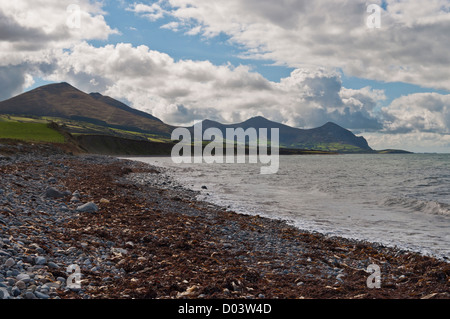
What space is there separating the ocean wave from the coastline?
1294 cm

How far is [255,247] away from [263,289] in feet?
14.5

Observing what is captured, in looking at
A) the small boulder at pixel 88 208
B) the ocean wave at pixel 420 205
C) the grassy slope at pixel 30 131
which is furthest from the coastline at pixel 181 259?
the grassy slope at pixel 30 131

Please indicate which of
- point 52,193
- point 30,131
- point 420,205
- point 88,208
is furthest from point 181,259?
point 30,131

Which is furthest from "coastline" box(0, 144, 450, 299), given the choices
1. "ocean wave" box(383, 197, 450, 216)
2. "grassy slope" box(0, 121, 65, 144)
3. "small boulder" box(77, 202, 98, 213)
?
"grassy slope" box(0, 121, 65, 144)

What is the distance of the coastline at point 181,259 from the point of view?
7.70m

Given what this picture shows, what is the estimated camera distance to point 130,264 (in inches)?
365

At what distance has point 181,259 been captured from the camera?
33.4 feet

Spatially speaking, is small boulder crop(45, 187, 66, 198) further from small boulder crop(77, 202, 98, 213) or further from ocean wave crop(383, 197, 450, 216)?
ocean wave crop(383, 197, 450, 216)

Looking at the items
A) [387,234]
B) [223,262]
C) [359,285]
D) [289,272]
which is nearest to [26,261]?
[223,262]

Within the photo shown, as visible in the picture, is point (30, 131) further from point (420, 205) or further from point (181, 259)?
point (420, 205)

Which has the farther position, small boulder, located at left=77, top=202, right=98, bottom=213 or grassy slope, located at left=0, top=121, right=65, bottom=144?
grassy slope, located at left=0, top=121, right=65, bottom=144

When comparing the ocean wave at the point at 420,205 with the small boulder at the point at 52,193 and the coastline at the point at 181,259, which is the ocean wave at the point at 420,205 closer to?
the coastline at the point at 181,259

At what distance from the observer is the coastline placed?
25.3 feet

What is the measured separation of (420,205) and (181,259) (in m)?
23.6
